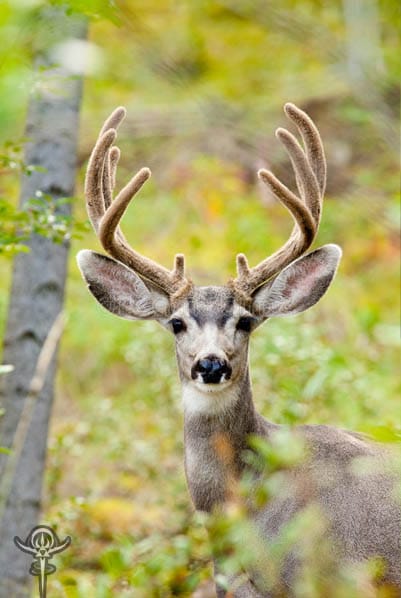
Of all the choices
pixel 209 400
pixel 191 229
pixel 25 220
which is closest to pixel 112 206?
pixel 25 220

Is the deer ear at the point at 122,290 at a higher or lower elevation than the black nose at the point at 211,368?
lower

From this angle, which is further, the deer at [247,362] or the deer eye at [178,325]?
the deer eye at [178,325]

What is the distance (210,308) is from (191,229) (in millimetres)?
8015

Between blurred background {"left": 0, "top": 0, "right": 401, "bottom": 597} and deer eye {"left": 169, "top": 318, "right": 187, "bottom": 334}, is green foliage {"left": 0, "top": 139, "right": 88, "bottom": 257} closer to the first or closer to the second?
blurred background {"left": 0, "top": 0, "right": 401, "bottom": 597}

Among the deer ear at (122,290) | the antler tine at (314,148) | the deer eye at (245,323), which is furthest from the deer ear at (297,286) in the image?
the deer ear at (122,290)

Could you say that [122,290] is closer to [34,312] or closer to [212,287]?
[212,287]

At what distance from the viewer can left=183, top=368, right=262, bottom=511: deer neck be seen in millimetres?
5309

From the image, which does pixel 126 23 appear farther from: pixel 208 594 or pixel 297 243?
pixel 208 594

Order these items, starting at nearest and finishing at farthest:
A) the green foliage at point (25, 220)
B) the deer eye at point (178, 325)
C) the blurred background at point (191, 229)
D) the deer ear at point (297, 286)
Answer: the blurred background at point (191, 229) → the green foliage at point (25, 220) → the deer eye at point (178, 325) → the deer ear at point (297, 286)

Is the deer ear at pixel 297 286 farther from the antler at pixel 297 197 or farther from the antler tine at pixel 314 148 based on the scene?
the antler tine at pixel 314 148

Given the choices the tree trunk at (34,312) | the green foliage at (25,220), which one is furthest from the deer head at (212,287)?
the tree trunk at (34,312)

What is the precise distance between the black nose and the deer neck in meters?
0.21

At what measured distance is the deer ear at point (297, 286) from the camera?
5.65 m

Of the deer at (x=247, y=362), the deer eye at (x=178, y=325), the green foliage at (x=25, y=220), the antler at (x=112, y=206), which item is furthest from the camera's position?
the deer eye at (x=178, y=325)
